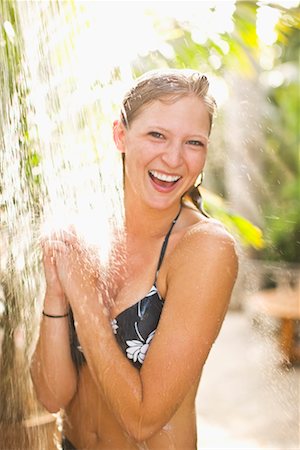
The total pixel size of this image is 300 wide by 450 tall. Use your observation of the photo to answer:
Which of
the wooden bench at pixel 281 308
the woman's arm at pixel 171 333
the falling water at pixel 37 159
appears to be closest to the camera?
→ the woman's arm at pixel 171 333

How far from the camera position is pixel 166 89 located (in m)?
1.08

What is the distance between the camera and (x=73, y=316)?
1150 mm

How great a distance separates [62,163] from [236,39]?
39 centimetres

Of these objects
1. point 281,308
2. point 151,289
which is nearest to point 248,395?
point 281,308

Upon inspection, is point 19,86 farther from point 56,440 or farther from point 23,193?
point 56,440

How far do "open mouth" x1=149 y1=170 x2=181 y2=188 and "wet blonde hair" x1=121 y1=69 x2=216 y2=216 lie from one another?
0.28 ft

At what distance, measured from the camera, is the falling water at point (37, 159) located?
1.26m

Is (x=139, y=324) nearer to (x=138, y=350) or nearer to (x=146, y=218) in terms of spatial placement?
(x=138, y=350)

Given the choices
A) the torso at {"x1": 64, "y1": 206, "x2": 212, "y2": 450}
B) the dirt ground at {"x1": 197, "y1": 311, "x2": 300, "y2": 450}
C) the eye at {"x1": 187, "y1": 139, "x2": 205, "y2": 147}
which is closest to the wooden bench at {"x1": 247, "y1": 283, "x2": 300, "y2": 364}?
the dirt ground at {"x1": 197, "y1": 311, "x2": 300, "y2": 450}

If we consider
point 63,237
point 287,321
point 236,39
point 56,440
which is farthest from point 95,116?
point 287,321

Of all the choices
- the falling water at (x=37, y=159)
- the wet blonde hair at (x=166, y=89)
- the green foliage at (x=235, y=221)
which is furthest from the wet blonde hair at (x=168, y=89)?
the green foliage at (x=235, y=221)

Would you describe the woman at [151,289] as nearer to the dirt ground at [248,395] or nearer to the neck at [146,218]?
the neck at [146,218]

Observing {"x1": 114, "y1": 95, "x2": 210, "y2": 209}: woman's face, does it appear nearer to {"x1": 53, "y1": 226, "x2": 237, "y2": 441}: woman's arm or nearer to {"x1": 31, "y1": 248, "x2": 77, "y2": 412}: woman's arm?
{"x1": 53, "y1": 226, "x2": 237, "y2": 441}: woman's arm

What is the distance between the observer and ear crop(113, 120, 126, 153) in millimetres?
1155
